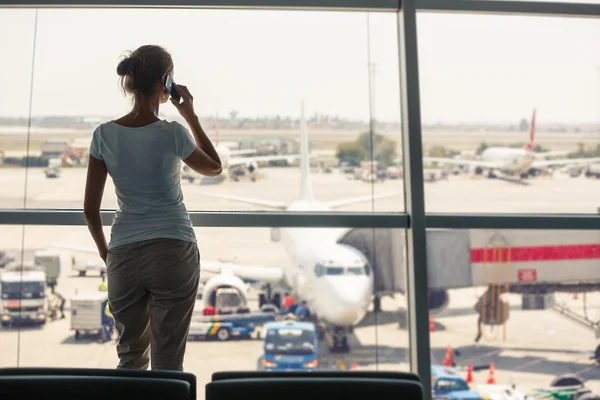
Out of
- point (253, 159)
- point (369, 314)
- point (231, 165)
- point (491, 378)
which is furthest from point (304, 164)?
point (491, 378)

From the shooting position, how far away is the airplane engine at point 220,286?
9.26 feet

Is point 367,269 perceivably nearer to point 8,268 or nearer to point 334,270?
point 334,270

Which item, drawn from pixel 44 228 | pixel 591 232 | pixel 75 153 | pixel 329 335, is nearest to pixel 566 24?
pixel 591 232

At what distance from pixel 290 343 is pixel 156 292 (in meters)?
1.07

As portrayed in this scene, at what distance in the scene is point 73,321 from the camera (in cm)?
277

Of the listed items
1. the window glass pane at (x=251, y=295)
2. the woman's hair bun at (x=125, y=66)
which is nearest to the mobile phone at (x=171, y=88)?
the woman's hair bun at (x=125, y=66)

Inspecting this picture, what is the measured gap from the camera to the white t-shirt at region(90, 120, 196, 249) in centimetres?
193

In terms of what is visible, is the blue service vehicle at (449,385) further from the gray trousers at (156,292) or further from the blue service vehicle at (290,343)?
the gray trousers at (156,292)

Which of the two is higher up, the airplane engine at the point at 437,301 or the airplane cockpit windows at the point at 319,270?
the airplane cockpit windows at the point at 319,270

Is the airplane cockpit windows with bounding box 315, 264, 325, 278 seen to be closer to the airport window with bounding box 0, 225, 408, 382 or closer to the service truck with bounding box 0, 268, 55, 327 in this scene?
the airport window with bounding box 0, 225, 408, 382

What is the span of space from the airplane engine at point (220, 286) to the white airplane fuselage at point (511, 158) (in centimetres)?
133

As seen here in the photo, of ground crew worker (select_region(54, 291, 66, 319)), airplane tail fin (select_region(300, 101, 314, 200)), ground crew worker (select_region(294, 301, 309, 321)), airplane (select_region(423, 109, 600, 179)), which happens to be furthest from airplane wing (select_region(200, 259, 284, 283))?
airplane (select_region(423, 109, 600, 179))

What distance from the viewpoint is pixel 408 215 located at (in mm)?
2744

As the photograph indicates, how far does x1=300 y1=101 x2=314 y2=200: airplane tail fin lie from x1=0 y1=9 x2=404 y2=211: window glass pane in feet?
0.05
